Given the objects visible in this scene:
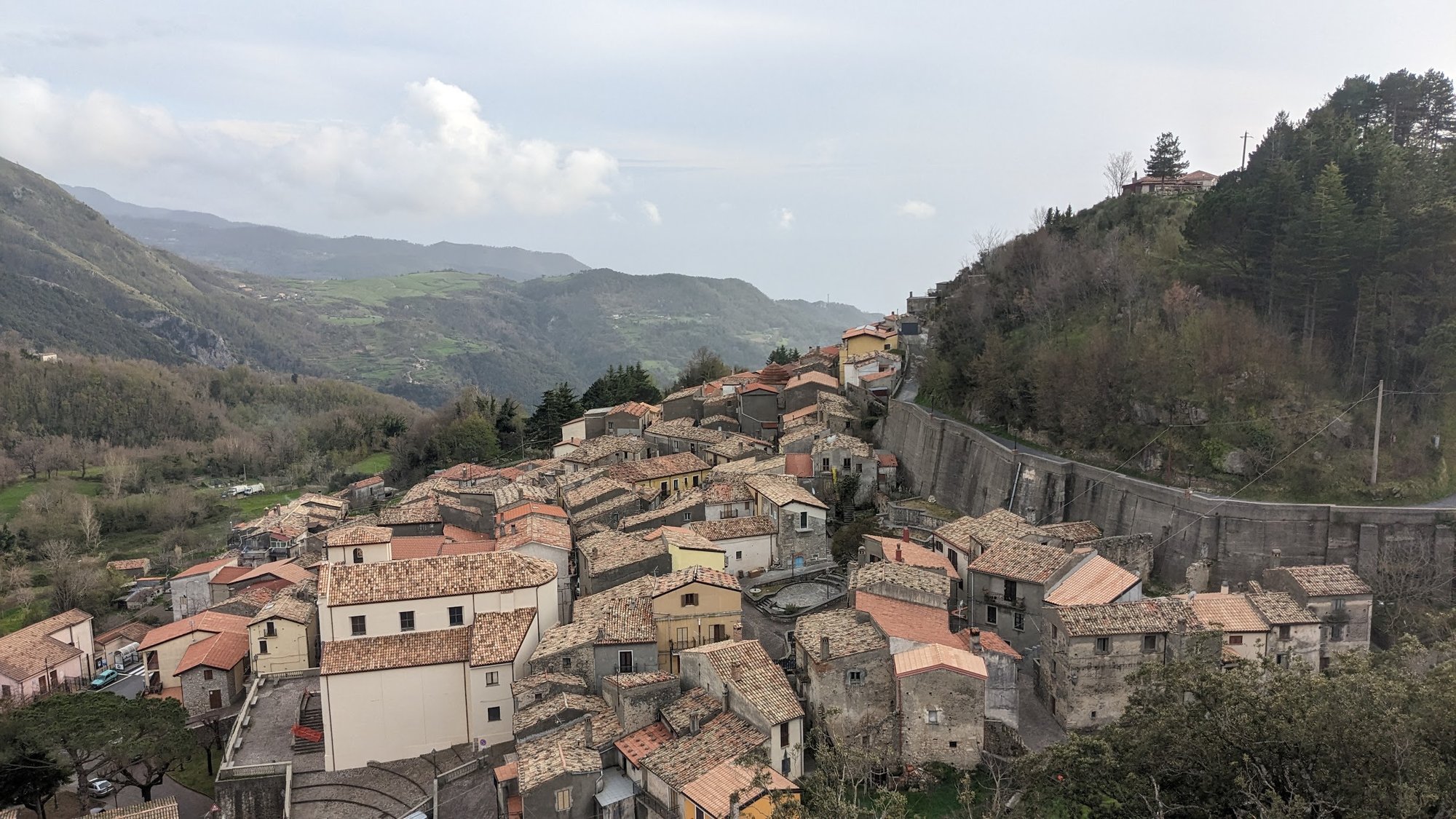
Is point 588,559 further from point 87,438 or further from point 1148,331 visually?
point 87,438

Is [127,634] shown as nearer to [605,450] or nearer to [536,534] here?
[536,534]

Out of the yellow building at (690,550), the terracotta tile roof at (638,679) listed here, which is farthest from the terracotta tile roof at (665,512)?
the terracotta tile roof at (638,679)

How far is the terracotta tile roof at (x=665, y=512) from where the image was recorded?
41.5 m

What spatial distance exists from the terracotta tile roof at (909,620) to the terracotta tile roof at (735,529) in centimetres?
1222

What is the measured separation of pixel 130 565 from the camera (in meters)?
62.2

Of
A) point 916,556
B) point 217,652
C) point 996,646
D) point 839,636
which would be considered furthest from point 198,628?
point 996,646

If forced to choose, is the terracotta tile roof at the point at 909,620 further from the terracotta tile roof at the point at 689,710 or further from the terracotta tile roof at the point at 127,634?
the terracotta tile roof at the point at 127,634

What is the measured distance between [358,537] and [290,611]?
12.4 feet

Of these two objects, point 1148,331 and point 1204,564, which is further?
point 1148,331

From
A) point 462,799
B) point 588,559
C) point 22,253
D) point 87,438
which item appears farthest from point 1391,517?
point 22,253

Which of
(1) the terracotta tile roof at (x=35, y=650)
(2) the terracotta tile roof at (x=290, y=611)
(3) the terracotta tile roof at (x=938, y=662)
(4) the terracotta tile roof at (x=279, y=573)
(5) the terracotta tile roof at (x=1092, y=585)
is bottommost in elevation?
(1) the terracotta tile roof at (x=35, y=650)

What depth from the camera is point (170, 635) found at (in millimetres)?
38312

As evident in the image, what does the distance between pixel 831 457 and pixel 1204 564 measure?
19.3m

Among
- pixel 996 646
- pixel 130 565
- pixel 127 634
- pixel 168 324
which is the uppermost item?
pixel 168 324
